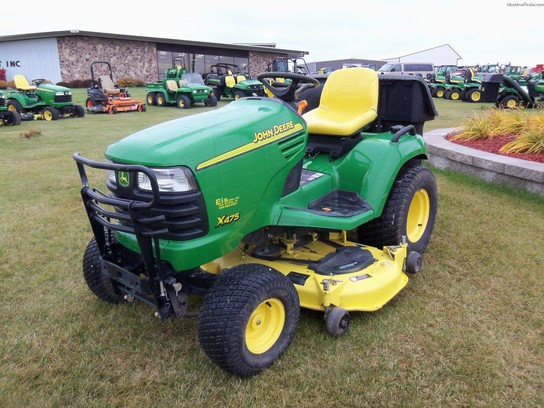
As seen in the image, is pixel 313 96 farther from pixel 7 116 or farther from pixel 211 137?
pixel 7 116

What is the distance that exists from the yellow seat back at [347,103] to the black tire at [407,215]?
530 millimetres

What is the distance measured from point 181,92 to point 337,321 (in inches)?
590

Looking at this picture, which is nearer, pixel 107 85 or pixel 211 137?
pixel 211 137

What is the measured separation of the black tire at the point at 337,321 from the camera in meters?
2.45

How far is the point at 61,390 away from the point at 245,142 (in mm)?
1478

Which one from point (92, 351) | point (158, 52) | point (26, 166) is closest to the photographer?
point (92, 351)

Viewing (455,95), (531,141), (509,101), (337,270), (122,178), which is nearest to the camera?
(122,178)

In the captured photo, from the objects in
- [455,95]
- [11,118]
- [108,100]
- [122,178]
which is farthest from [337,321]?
[455,95]

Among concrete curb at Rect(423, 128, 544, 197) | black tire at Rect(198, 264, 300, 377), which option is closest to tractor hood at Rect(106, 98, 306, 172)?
black tire at Rect(198, 264, 300, 377)

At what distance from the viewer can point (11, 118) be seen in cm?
1121

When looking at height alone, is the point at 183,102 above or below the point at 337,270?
below

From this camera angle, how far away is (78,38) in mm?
26438

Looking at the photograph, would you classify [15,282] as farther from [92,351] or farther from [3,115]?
[3,115]

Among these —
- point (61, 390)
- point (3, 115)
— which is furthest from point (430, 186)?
point (3, 115)
